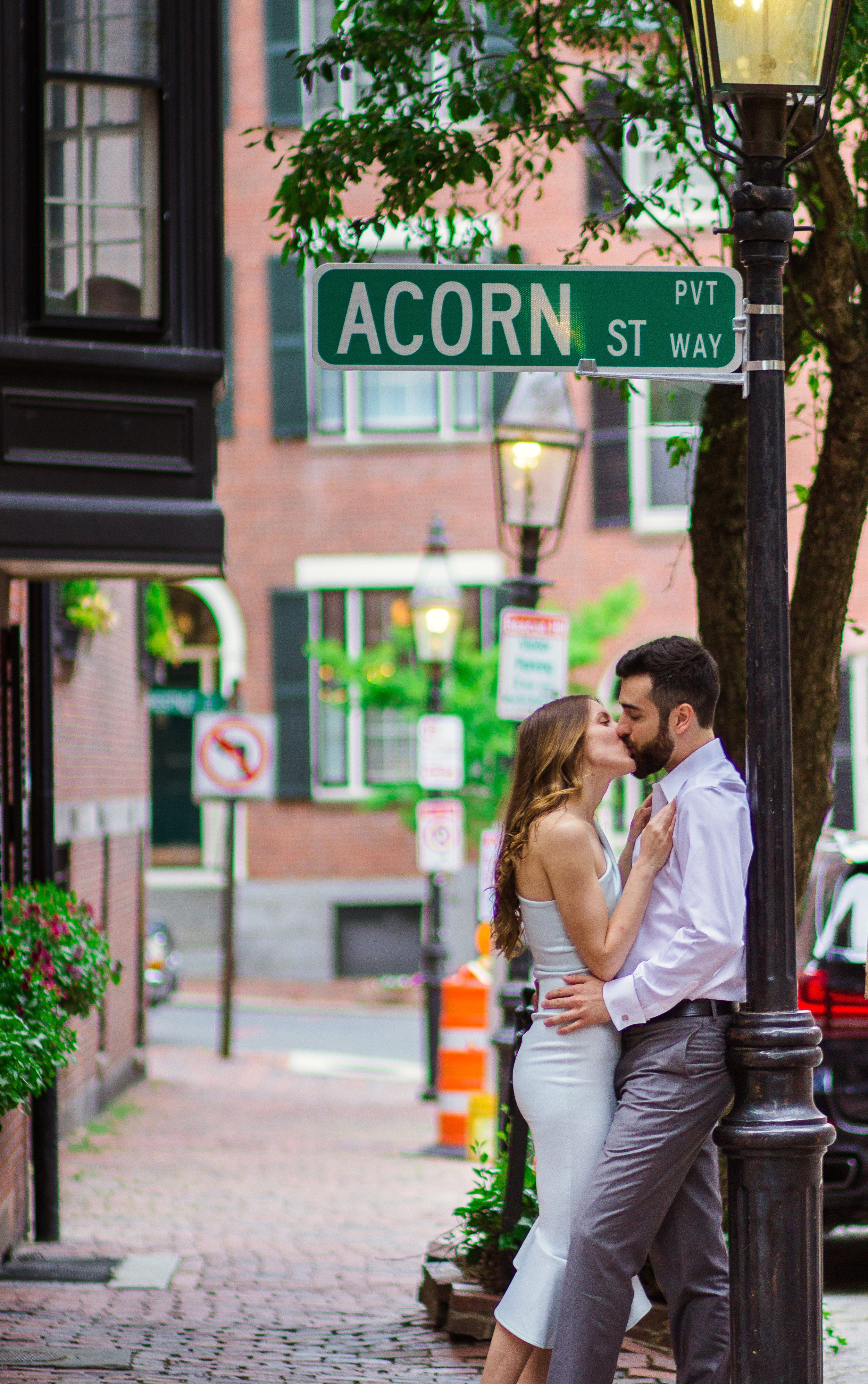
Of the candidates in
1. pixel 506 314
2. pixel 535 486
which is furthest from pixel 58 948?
pixel 535 486

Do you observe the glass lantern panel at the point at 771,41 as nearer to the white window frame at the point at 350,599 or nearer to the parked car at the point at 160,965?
the parked car at the point at 160,965

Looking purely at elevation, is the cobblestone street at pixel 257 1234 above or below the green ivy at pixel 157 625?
below

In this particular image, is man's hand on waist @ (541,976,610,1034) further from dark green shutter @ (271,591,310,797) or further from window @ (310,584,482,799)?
dark green shutter @ (271,591,310,797)

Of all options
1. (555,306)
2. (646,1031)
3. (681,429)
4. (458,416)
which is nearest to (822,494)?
(681,429)

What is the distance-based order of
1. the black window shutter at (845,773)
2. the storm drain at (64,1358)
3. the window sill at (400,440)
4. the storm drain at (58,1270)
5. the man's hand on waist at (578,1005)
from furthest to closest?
1. the window sill at (400,440)
2. the black window shutter at (845,773)
3. the storm drain at (58,1270)
4. the storm drain at (64,1358)
5. the man's hand on waist at (578,1005)

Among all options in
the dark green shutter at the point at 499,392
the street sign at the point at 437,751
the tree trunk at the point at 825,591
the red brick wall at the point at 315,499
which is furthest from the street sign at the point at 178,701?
the tree trunk at the point at 825,591

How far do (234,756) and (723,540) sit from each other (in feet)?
35.0

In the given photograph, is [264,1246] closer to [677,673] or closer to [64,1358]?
[64,1358]

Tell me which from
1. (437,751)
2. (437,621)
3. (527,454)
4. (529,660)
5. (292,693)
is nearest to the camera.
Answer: (527,454)

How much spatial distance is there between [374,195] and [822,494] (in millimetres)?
18544

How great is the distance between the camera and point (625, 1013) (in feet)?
13.0

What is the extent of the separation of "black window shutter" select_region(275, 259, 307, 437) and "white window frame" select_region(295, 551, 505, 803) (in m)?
1.90

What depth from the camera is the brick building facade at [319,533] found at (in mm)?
23031

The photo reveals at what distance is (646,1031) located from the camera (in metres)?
4.04
